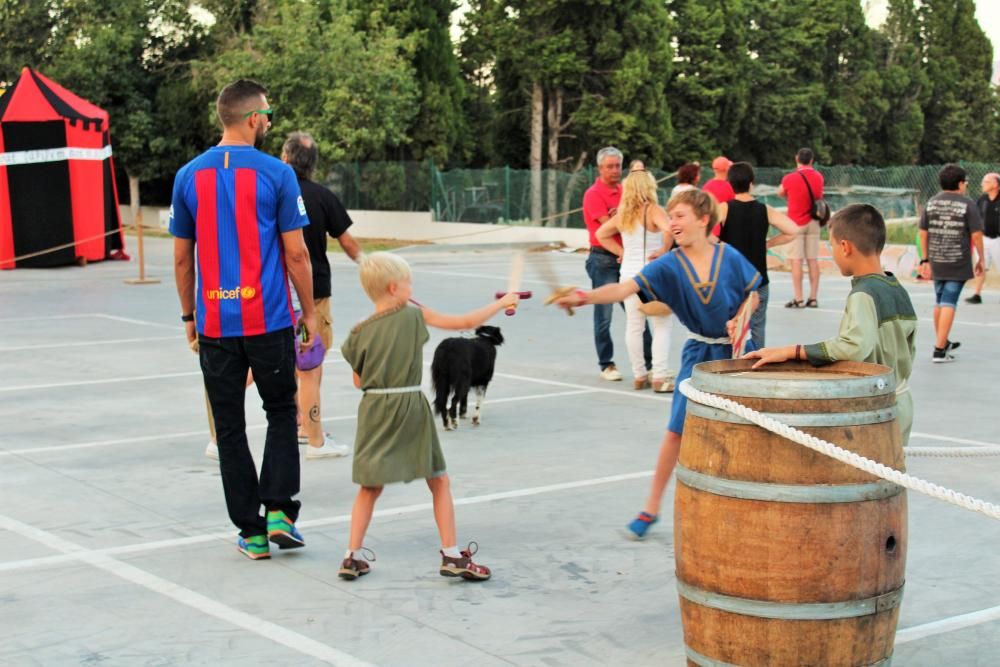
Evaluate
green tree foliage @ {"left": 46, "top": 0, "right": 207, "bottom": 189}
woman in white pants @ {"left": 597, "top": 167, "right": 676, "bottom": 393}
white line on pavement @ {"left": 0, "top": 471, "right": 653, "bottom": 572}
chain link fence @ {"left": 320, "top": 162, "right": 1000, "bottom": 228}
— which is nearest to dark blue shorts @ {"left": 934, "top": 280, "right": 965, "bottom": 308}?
woman in white pants @ {"left": 597, "top": 167, "right": 676, "bottom": 393}

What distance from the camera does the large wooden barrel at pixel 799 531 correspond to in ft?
12.9

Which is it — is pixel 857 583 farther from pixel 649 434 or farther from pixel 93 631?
pixel 649 434

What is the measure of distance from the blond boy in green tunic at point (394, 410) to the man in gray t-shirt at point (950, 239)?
7904mm

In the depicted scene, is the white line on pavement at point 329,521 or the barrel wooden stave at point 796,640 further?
the white line on pavement at point 329,521

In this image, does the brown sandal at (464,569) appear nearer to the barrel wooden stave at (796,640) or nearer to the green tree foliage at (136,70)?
the barrel wooden stave at (796,640)

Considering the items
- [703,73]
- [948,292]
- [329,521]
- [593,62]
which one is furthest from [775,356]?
[703,73]

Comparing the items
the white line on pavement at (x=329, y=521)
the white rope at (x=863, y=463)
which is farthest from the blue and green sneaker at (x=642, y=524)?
the white rope at (x=863, y=463)

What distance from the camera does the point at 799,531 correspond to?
3.92 meters

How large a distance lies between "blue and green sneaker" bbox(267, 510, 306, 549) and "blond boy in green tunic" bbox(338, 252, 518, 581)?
410mm

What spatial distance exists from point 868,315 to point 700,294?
150cm

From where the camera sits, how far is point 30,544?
6078 millimetres

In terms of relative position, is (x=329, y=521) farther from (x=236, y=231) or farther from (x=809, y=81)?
(x=809, y=81)

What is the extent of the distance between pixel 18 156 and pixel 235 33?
1832 cm

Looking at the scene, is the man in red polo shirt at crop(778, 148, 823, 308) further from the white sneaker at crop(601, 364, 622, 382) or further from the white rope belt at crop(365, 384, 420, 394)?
the white rope belt at crop(365, 384, 420, 394)
